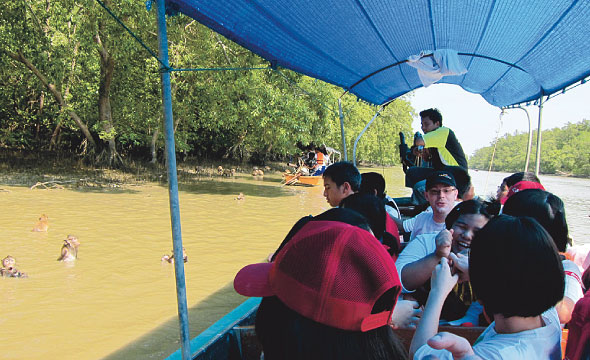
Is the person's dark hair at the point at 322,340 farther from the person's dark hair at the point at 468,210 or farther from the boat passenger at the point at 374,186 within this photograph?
the boat passenger at the point at 374,186

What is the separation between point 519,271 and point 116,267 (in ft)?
24.3

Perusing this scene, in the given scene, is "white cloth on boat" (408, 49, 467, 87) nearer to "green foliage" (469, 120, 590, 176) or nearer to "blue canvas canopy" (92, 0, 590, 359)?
"blue canvas canopy" (92, 0, 590, 359)

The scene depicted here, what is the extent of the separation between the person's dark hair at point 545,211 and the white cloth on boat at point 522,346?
1.16 m

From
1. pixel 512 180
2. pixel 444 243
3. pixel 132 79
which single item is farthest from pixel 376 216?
pixel 132 79

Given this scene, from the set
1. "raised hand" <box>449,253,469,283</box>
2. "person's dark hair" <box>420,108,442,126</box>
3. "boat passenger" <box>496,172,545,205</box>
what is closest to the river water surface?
"person's dark hair" <box>420,108,442,126</box>

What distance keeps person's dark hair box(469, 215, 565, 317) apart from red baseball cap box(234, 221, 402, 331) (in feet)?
1.16

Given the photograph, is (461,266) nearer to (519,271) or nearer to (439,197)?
(519,271)

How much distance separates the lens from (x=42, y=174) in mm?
16938

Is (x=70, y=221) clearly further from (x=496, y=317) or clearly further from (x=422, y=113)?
(x=496, y=317)

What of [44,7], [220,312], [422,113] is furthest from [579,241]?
[44,7]

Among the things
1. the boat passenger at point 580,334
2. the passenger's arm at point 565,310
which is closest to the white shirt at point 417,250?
the passenger's arm at point 565,310

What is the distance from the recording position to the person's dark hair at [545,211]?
223cm

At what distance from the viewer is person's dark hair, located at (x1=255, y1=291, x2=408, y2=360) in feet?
3.18

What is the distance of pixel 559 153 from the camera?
64.4 meters
